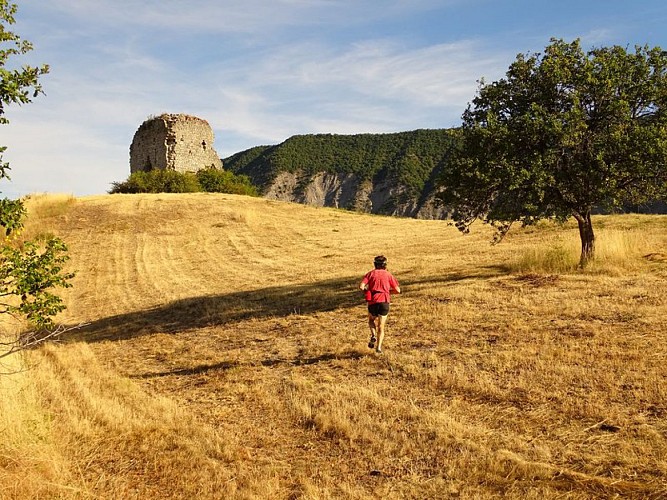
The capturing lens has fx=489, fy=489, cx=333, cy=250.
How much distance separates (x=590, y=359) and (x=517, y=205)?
811cm

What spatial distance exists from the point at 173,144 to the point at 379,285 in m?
50.3

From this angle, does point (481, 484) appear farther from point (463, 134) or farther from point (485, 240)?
point (485, 240)

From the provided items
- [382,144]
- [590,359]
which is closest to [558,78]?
[590,359]

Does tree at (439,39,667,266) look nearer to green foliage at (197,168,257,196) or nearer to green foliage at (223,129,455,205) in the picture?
green foliage at (197,168,257,196)

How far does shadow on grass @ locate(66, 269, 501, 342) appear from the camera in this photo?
15367 millimetres

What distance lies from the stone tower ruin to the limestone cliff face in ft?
193

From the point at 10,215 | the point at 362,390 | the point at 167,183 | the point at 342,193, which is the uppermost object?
the point at 342,193

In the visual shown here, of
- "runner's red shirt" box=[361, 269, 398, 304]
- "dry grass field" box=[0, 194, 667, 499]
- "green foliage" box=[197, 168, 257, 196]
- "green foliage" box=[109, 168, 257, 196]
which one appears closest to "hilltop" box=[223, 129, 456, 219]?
"green foliage" box=[197, 168, 257, 196]

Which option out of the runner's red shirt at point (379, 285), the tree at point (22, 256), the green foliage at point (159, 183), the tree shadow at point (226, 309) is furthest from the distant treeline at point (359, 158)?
the tree at point (22, 256)

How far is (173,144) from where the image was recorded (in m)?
55.5

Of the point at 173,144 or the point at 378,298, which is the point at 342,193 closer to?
the point at 173,144

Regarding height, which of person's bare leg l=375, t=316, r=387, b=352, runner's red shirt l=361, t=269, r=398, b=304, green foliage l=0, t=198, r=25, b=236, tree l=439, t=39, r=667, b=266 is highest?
tree l=439, t=39, r=667, b=266

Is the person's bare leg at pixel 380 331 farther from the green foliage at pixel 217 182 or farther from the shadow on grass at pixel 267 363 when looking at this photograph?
the green foliage at pixel 217 182

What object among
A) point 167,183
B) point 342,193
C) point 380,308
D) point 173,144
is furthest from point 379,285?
point 342,193
